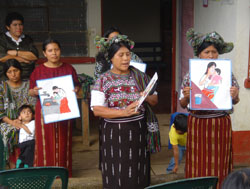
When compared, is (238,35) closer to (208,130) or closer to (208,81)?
(208,81)

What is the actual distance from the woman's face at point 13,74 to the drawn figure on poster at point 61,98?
71cm

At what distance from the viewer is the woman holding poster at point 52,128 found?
412 centimetres

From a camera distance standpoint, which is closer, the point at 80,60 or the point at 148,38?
the point at 80,60

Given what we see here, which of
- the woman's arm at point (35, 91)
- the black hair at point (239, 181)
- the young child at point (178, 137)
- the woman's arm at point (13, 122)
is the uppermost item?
the woman's arm at point (35, 91)

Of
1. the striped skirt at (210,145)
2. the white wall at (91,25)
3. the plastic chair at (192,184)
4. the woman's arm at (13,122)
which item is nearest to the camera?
the plastic chair at (192,184)

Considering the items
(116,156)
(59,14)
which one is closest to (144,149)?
(116,156)

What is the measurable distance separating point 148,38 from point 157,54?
641mm

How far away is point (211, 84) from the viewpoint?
12.0 feet

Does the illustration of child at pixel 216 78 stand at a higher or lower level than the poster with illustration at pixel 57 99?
higher

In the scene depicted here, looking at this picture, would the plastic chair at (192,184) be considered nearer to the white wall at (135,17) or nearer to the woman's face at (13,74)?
the woman's face at (13,74)

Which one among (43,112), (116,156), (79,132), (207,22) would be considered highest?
(207,22)

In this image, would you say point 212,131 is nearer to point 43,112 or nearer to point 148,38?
point 43,112

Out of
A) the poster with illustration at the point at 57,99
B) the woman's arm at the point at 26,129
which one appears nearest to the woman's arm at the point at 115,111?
the poster with illustration at the point at 57,99

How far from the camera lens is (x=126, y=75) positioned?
3506mm
